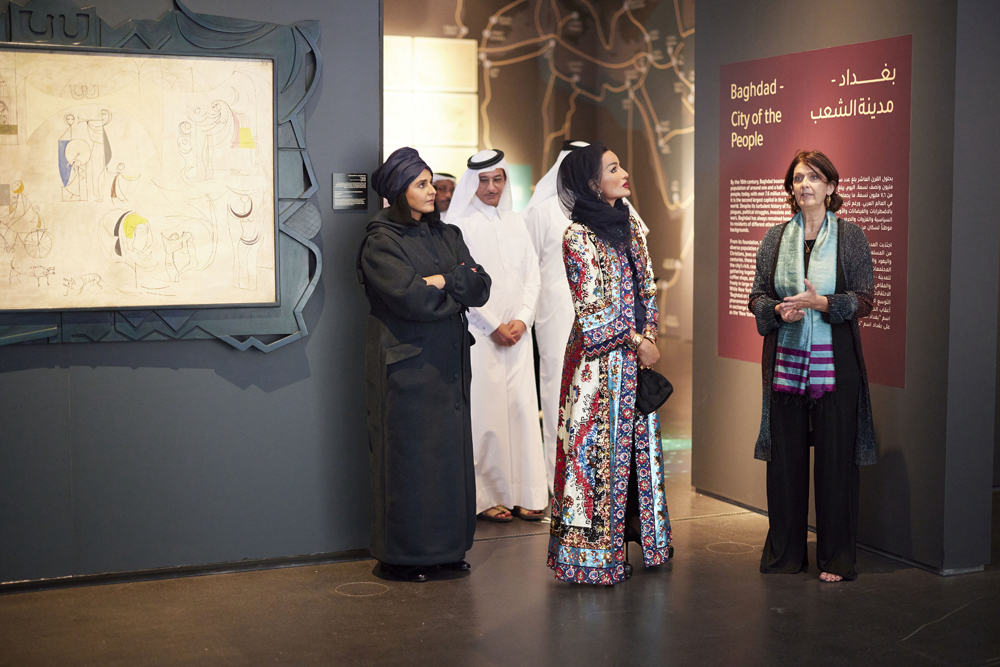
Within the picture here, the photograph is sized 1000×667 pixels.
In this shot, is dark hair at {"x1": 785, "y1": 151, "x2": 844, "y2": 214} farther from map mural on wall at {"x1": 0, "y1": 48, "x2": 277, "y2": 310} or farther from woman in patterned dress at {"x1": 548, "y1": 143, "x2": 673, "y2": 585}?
map mural on wall at {"x1": 0, "y1": 48, "x2": 277, "y2": 310}

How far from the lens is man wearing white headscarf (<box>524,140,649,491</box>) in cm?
541

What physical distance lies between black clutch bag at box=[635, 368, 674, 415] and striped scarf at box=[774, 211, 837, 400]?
0.51 m

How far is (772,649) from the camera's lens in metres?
3.43

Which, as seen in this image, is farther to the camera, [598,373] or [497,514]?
[497,514]

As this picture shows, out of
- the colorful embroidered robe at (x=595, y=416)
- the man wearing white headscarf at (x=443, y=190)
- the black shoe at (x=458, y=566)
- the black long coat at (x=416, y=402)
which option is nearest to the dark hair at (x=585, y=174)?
the colorful embroidered robe at (x=595, y=416)

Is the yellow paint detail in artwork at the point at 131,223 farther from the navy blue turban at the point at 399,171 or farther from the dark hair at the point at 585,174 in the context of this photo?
the dark hair at the point at 585,174

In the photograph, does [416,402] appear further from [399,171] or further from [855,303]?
[855,303]

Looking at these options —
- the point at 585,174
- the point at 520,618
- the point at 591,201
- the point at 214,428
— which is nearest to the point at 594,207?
the point at 591,201

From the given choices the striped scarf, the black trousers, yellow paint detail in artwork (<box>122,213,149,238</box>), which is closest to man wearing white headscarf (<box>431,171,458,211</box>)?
yellow paint detail in artwork (<box>122,213,149,238</box>)

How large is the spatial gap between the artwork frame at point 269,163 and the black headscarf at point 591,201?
3.68 ft

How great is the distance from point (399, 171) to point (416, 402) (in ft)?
3.19

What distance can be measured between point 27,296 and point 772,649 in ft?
10.4

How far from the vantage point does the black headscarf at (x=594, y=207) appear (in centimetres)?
408

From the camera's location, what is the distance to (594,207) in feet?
13.4
